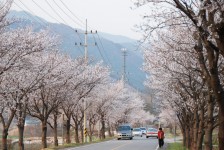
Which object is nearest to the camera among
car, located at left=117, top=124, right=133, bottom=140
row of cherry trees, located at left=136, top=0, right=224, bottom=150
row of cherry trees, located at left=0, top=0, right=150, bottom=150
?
row of cherry trees, located at left=136, top=0, right=224, bottom=150

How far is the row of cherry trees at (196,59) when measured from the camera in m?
12.4

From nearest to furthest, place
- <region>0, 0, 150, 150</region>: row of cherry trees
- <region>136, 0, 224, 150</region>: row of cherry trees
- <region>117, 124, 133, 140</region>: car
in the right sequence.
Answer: <region>136, 0, 224, 150</region>: row of cherry trees
<region>0, 0, 150, 150</region>: row of cherry trees
<region>117, 124, 133, 140</region>: car

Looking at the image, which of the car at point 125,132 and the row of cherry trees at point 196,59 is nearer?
the row of cherry trees at point 196,59

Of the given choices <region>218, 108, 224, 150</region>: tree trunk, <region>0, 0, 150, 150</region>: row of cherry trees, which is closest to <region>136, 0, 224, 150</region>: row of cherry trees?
<region>218, 108, 224, 150</region>: tree trunk

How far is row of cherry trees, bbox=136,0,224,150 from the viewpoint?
12430 mm

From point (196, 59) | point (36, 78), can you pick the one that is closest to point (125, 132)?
point (36, 78)

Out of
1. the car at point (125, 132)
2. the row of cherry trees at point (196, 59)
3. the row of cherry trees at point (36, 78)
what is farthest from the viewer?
the car at point (125, 132)

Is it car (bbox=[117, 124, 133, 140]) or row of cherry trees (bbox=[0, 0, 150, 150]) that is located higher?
row of cherry trees (bbox=[0, 0, 150, 150])

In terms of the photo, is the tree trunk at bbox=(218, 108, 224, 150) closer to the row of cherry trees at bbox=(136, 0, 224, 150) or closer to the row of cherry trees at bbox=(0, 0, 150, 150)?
the row of cherry trees at bbox=(136, 0, 224, 150)

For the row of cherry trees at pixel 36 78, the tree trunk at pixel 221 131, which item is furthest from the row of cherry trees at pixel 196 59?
the row of cherry trees at pixel 36 78

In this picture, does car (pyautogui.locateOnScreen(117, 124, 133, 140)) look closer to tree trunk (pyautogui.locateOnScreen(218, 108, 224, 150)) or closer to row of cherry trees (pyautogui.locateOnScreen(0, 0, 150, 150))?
row of cherry trees (pyautogui.locateOnScreen(0, 0, 150, 150))

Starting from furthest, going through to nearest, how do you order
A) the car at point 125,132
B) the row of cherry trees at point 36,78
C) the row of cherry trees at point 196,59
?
the car at point 125,132
the row of cherry trees at point 36,78
the row of cherry trees at point 196,59

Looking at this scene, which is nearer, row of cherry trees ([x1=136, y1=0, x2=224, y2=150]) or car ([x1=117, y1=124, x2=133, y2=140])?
row of cherry trees ([x1=136, y1=0, x2=224, y2=150])

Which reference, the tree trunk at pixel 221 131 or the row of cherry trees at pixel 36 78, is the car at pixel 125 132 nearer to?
the row of cherry trees at pixel 36 78
